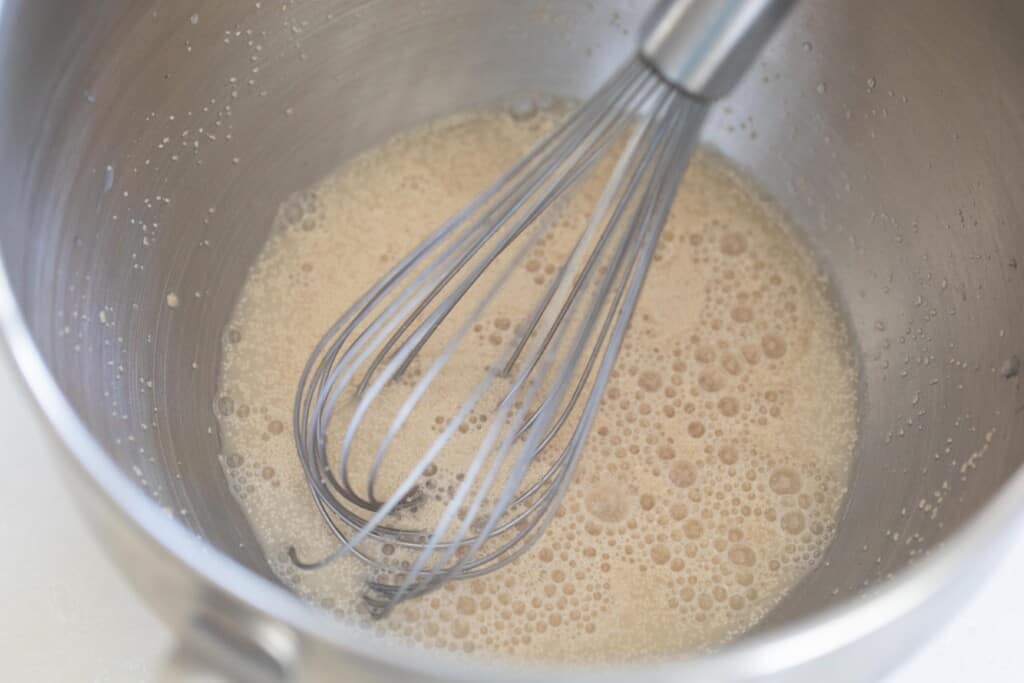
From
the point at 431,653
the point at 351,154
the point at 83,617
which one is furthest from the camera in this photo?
the point at 351,154

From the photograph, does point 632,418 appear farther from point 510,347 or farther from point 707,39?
point 707,39

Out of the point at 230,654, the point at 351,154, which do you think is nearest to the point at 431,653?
the point at 230,654


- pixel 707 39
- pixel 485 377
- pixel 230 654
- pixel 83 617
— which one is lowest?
pixel 83 617

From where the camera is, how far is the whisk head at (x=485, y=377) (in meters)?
0.62

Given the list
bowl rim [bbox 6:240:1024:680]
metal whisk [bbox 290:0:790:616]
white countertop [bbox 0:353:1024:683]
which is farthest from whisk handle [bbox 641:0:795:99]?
white countertop [bbox 0:353:1024:683]

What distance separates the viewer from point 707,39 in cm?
52

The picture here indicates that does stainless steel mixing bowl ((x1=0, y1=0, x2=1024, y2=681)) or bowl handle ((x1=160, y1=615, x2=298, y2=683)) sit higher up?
stainless steel mixing bowl ((x1=0, y1=0, x2=1024, y2=681))

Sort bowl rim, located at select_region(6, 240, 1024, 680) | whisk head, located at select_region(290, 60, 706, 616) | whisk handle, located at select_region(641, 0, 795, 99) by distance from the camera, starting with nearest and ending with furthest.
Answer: bowl rim, located at select_region(6, 240, 1024, 680) < whisk handle, located at select_region(641, 0, 795, 99) < whisk head, located at select_region(290, 60, 706, 616)

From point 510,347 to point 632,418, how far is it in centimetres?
10

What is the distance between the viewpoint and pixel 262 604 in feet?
1.38

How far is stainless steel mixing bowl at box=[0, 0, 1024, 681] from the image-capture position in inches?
17.9

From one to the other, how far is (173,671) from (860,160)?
61 centimetres

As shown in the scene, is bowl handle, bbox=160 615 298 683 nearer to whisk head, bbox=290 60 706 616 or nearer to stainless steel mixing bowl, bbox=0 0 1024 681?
stainless steel mixing bowl, bbox=0 0 1024 681

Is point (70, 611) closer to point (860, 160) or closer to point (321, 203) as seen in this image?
point (321, 203)
